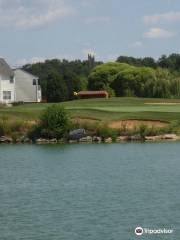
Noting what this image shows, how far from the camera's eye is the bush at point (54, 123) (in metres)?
61.7

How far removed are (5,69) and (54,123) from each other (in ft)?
154

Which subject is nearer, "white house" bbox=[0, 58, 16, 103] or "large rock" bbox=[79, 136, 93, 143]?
"large rock" bbox=[79, 136, 93, 143]

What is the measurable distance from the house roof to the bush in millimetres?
44492

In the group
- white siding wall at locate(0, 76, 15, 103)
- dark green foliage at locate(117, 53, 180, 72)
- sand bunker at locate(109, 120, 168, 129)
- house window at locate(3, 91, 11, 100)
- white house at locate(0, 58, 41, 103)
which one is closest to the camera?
sand bunker at locate(109, 120, 168, 129)

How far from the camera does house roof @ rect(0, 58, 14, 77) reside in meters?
106

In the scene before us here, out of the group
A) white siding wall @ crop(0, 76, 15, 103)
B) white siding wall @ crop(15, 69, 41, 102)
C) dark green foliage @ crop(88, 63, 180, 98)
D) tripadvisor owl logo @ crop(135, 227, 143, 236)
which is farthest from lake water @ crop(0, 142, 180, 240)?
white siding wall @ crop(15, 69, 41, 102)

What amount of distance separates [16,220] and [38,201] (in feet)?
12.5

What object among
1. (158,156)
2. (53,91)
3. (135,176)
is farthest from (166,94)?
(135,176)

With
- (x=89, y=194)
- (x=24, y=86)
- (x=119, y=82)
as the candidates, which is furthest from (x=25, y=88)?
(x=89, y=194)

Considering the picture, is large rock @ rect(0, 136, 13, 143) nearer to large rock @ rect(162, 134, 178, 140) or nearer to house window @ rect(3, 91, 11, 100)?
large rock @ rect(162, 134, 178, 140)

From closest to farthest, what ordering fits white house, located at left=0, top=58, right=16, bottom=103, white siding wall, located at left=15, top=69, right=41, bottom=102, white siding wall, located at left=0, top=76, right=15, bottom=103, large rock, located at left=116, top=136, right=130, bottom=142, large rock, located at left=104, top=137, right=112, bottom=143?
large rock, located at left=104, top=137, right=112, bottom=143 → large rock, located at left=116, top=136, right=130, bottom=142 → white siding wall, located at left=0, top=76, right=15, bottom=103 → white house, located at left=0, top=58, right=16, bottom=103 → white siding wall, located at left=15, top=69, right=41, bottom=102

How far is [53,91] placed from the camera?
374 ft

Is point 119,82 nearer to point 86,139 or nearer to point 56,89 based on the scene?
point 56,89

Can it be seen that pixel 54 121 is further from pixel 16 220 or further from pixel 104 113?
pixel 16 220
